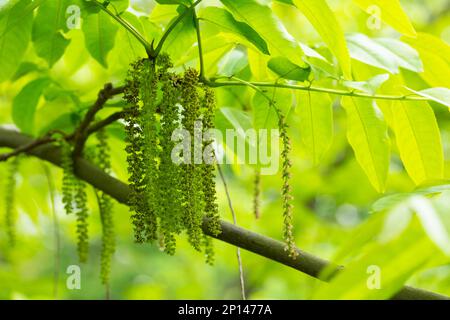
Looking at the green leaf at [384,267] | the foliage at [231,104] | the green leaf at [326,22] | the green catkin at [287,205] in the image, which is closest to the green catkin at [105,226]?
the foliage at [231,104]

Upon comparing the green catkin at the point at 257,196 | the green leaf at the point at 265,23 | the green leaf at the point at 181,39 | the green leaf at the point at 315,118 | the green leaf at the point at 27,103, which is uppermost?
the green leaf at the point at 27,103

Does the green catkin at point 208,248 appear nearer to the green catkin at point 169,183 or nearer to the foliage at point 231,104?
the foliage at point 231,104

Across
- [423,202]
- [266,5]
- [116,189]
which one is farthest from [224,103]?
[423,202]

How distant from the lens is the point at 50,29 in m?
1.32

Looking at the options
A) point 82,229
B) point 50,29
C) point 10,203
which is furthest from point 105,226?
point 50,29

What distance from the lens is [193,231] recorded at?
1.03 m

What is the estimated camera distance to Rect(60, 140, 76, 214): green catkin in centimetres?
145

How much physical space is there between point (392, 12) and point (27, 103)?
36.2 inches

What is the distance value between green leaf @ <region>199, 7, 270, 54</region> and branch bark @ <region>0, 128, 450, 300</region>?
35cm

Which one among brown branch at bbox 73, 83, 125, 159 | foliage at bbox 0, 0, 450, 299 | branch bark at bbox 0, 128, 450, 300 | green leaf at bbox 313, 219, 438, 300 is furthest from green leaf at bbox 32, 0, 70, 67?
green leaf at bbox 313, 219, 438, 300

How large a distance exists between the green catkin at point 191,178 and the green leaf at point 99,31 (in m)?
0.34

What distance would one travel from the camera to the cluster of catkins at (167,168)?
1.03m
